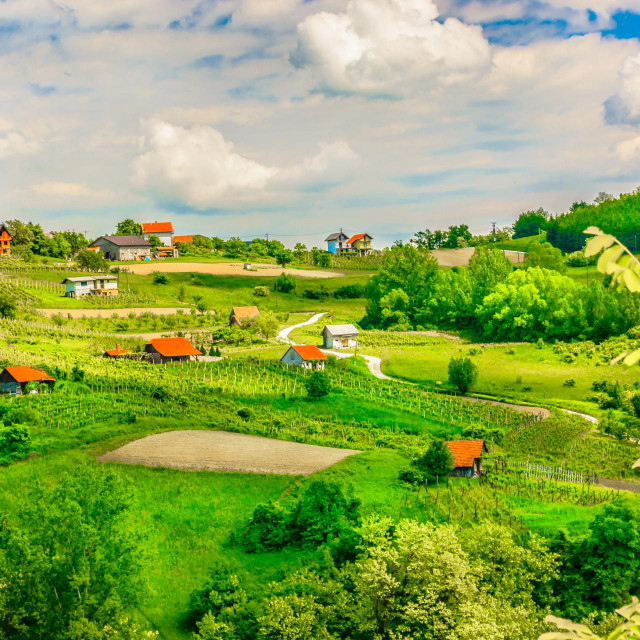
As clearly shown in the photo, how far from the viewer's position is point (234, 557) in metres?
27.3

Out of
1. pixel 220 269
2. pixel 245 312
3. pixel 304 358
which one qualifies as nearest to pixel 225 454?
pixel 304 358

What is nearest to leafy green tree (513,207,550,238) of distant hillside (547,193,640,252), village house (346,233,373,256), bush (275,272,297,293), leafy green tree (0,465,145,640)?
distant hillside (547,193,640,252)

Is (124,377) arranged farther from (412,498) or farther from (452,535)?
(452,535)

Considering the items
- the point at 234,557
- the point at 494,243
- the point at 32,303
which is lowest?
the point at 234,557

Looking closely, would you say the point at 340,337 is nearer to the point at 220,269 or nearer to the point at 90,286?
the point at 90,286

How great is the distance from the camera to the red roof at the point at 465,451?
35.2m

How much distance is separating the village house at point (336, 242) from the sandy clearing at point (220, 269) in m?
29.6

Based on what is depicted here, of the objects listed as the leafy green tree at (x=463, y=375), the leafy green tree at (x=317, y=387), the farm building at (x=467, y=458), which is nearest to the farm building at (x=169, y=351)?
the leafy green tree at (x=317, y=387)

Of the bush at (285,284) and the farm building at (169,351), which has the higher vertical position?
the bush at (285,284)

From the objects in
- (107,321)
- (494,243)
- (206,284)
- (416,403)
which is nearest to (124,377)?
(416,403)

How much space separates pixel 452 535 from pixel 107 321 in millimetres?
60940

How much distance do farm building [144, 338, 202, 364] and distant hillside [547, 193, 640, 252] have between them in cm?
8982

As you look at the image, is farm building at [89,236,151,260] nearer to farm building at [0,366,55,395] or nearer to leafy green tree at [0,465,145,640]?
farm building at [0,366,55,395]

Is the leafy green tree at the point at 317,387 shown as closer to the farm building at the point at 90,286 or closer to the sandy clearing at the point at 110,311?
the sandy clearing at the point at 110,311
